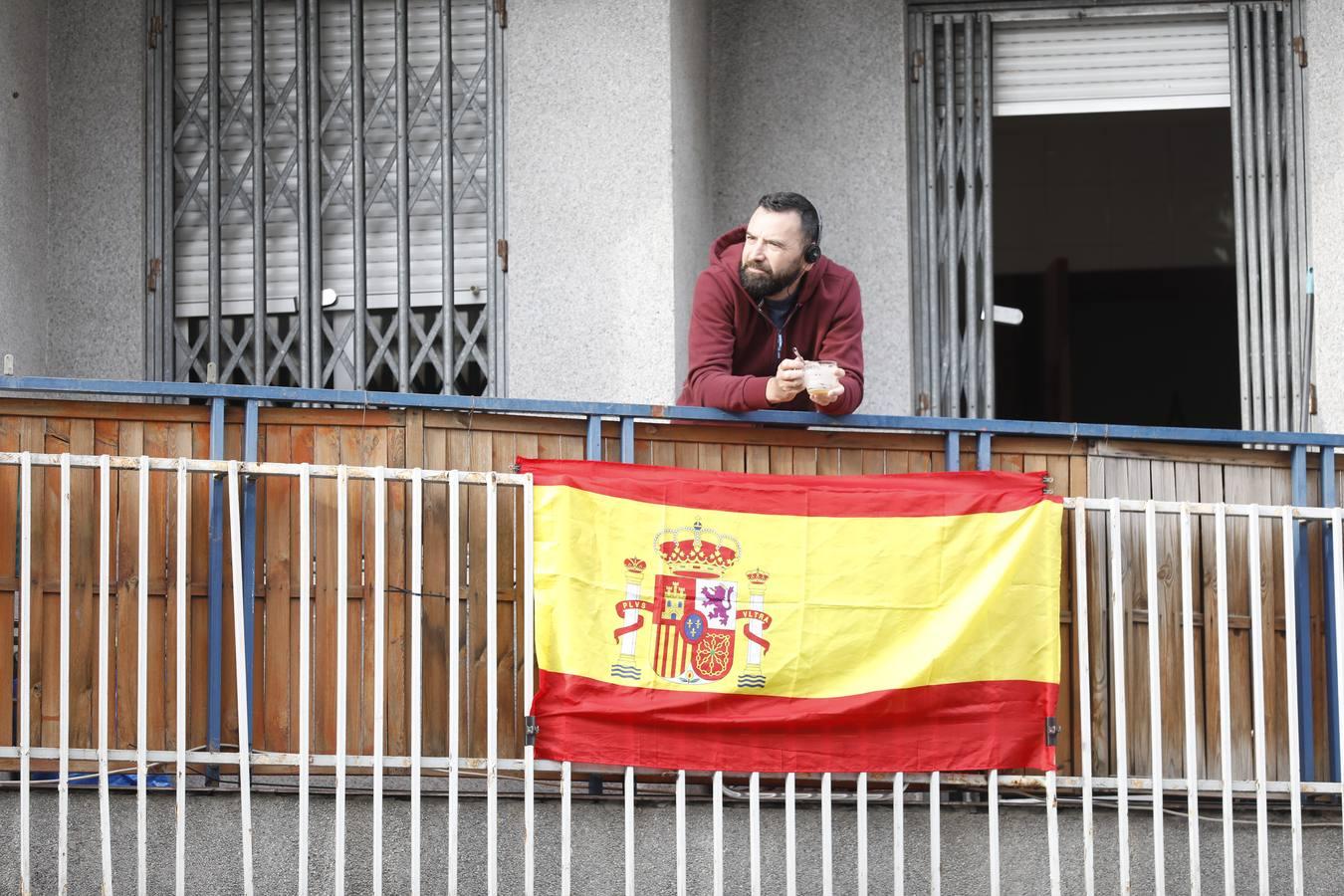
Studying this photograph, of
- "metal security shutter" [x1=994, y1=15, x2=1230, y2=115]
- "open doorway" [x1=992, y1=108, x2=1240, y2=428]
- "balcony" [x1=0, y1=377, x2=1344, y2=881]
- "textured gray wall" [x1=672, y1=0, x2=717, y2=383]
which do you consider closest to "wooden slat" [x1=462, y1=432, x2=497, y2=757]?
"balcony" [x1=0, y1=377, x2=1344, y2=881]

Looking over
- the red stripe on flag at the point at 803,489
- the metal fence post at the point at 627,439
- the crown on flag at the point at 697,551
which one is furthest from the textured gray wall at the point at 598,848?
the metal fence post at the point at 627,439

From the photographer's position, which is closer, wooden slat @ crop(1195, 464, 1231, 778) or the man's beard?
wooden slat @ crop(1195, 464, 1231, 778)

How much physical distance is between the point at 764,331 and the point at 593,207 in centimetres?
186

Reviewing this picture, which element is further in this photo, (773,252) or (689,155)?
(689,155)

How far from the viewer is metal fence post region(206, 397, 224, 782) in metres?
6.52

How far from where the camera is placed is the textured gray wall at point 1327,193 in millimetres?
9289

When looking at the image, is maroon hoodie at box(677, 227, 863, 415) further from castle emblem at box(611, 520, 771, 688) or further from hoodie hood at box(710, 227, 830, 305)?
castle emblem at box(611, 520, 771, 688)

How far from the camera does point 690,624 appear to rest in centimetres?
660

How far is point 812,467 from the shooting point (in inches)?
274

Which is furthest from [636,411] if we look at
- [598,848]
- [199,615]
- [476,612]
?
[199,615]

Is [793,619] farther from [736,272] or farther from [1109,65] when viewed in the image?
[1109,65]

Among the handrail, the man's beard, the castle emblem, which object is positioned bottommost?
the castle emblem

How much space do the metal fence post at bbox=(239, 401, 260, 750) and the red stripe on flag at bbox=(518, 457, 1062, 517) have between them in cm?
94

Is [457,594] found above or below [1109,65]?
below
